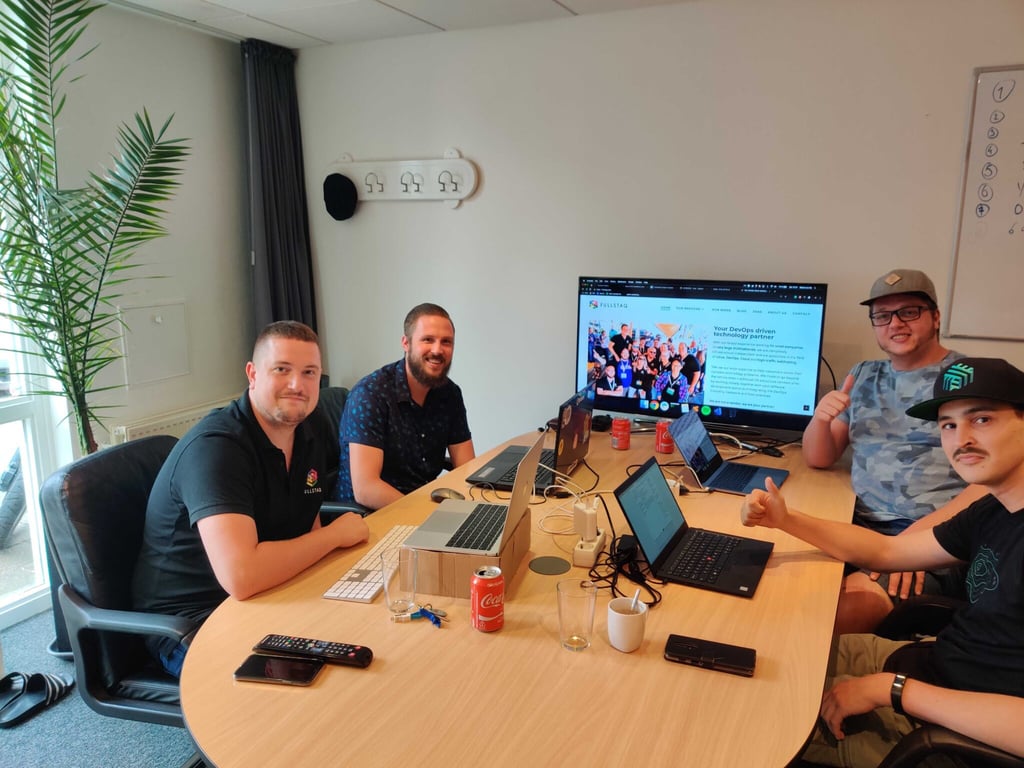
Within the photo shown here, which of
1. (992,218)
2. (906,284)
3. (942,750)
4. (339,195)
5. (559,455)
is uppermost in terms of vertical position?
(339,195)

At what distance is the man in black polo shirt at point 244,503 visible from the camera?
1601 mm

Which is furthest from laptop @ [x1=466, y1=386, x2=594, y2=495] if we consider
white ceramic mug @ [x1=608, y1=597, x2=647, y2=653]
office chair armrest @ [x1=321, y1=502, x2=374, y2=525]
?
white ceramic mug @ [x1=608, y1=597, x2=647, y2=653]

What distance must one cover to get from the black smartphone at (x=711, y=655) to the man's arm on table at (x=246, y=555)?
831mm

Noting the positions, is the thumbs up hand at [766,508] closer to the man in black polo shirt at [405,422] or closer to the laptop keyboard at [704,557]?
the laptop keyboard at [704,557]

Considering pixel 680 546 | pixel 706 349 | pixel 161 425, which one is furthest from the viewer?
pixel 161 425

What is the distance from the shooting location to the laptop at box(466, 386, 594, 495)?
90.2 inches

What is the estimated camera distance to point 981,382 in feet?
4.64

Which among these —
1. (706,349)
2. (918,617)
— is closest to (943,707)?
(918,617)

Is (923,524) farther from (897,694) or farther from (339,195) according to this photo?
(339,195)

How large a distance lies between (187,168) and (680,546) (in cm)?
295

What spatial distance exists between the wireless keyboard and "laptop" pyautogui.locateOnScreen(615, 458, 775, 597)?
1.86ft

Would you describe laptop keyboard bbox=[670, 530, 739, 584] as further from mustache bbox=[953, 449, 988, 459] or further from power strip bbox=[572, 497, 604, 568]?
mustache bbox=[953, 449, 988, 459]

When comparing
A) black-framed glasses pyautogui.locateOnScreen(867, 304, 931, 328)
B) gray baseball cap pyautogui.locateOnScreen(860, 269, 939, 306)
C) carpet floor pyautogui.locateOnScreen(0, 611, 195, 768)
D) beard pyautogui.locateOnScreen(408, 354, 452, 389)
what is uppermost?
gray baseball cap pyautogui.locateOnScreen(860, 269, 939, 306)

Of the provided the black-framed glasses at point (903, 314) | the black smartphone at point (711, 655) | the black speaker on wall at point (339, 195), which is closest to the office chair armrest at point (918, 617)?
the black smartphone at point (711, 655)
